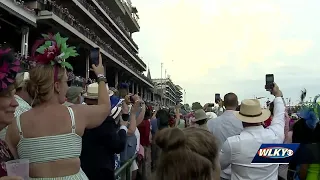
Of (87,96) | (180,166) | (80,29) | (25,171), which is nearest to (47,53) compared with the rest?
(25,171)

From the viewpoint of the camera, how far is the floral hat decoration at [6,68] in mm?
2135

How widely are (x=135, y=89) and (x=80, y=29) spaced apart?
37.0 m

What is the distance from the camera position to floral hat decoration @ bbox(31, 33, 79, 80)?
109 inches

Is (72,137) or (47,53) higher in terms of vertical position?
(47,53)

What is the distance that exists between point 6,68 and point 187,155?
1182 millimetres

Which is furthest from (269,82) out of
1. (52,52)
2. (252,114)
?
(52,52)

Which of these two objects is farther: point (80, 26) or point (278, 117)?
point (80, 26)

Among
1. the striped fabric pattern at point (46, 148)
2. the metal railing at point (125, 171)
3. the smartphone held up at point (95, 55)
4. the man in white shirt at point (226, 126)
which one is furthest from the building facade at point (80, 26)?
the striped fabric pattern at point (46, 148)

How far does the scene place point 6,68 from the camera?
84.5 inches

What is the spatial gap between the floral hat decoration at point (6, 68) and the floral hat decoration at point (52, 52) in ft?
1.78

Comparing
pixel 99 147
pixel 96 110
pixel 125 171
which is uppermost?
pixel 96 110

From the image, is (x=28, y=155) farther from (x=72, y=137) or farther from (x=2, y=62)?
(x=2, y=62)

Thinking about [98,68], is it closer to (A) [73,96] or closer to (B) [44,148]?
(B) [44,148]

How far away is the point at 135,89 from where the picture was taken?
6638 cm
